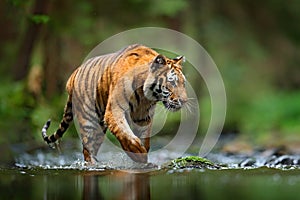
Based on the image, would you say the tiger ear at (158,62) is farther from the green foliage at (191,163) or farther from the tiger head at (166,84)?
the green foliage at (191,163)

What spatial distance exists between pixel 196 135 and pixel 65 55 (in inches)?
117

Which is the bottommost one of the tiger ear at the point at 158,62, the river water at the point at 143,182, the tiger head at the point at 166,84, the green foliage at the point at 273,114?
the river water at the point at 143,182

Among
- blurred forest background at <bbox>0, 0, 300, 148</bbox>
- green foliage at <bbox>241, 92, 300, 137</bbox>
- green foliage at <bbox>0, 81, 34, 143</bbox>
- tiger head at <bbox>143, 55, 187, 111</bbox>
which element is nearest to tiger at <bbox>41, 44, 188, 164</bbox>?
tiger head at <bbox>143, 55, 187, 111</bbox>

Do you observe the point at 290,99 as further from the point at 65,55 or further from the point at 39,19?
the point at 39,19

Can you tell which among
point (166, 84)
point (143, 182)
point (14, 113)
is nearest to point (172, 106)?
point (166, 84)

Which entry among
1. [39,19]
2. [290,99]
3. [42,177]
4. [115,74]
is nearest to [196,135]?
[290,99]

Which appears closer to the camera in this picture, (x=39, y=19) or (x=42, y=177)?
(x=42, y=177)

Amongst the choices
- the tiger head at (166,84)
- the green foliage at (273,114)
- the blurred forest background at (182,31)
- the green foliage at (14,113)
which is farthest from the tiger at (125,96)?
the green foliage at (273,114)

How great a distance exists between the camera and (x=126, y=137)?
685 centimetres

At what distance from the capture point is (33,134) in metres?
10.9

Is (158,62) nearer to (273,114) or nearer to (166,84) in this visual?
(166,84)

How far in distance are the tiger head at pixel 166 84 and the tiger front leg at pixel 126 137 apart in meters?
0.36

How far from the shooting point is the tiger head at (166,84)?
6.81 m

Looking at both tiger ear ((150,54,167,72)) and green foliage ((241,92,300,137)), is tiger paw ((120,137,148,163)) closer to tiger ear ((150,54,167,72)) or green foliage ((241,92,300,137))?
tiger ear ((150,54,167,72))
